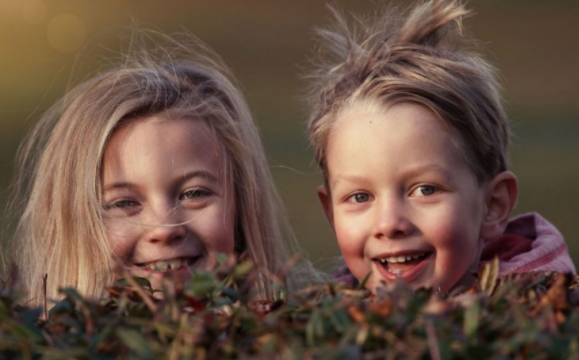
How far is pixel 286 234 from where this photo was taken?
11.8 feet

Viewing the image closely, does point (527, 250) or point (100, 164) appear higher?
point (100, 164)

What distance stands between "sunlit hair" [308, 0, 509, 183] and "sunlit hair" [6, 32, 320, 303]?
0.31 metres

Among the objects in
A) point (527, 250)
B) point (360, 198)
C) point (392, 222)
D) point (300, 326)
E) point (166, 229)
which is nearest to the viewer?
point (300, 326)

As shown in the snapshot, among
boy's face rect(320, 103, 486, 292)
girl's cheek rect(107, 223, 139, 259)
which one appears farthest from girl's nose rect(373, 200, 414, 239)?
girl's cheek rect(107, 223, 139, 259)

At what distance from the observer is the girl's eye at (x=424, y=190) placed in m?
2.56

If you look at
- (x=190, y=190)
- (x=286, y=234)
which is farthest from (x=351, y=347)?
(x=286, y=234)

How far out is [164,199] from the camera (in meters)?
2.82

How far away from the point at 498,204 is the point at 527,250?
251 mm

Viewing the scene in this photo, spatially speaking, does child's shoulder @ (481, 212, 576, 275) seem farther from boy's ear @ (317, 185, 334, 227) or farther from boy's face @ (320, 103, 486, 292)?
boy's ear @ (317, 185, 334, 227)

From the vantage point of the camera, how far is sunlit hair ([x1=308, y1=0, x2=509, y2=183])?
2.69 metres

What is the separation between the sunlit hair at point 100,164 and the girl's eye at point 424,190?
0.52 m

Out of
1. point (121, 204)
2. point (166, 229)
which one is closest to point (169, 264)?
point (166, 229)

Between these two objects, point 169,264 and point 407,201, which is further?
point 169,264

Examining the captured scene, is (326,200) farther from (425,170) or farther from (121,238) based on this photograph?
(121,238)
